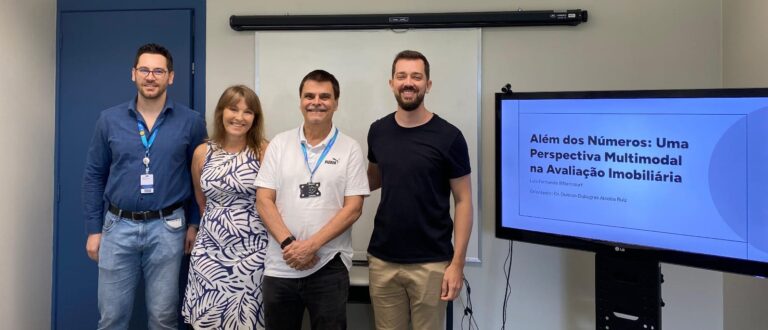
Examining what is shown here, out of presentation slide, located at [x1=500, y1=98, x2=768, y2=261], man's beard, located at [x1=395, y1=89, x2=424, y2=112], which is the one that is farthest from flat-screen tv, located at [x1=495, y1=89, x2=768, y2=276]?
man's beard, located at [x1=395, y1=89, x2=424, y2=112]

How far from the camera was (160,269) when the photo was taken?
217cm

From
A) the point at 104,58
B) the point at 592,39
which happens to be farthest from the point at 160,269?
the point at 592,39

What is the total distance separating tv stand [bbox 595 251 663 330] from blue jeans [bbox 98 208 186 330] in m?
1.85

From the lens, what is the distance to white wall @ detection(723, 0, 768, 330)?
2.08 metres

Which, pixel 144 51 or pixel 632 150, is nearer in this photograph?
pixel 632 150

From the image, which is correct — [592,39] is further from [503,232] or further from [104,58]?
[104,58]

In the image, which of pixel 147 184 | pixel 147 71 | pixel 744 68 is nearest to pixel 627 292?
pixel 744 68

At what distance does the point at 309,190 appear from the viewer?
1.86m

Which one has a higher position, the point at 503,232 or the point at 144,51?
the point at 144,51

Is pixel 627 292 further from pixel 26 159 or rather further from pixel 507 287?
pixel 26 159

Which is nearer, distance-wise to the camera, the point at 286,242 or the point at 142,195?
the point at 286,242

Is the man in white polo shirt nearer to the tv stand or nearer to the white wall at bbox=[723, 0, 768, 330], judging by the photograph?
the tv stand

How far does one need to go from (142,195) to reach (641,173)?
2.09 meters

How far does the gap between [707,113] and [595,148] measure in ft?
1.25
